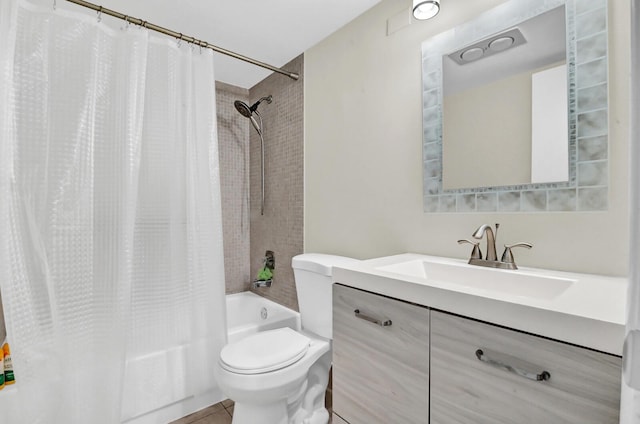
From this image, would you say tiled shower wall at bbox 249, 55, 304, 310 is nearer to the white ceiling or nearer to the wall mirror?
the white ceiling

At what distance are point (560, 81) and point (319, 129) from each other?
1251 millimetres

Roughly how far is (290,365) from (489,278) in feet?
2.88

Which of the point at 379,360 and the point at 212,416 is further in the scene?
the point at 212,416

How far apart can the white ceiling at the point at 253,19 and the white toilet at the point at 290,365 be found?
134 cm

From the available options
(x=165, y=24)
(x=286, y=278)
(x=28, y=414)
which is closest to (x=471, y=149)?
(x=286, y=278)

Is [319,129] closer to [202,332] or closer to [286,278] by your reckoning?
[286,278]

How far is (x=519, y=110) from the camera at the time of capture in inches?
45.3

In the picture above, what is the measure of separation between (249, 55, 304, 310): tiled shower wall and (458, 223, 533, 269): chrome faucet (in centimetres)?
122

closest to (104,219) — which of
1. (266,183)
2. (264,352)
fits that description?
(264,352)

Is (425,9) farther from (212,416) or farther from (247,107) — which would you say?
(212,416)

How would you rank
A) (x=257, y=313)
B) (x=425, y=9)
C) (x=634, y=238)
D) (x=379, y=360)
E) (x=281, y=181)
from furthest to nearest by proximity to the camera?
1. (x=257, y=313)
2. (x=281, y=181)
3. (x=425, y=9)
4. (x=379, y=360)
5. (x=634, y=238)

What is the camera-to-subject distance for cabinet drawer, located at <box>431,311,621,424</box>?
57 centimetres

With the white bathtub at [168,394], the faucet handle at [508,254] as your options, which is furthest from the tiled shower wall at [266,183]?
the faucet handle at [508,254]

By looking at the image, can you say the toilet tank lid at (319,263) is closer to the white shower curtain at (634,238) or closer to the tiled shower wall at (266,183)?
the tiled shower wall at (266,183)
